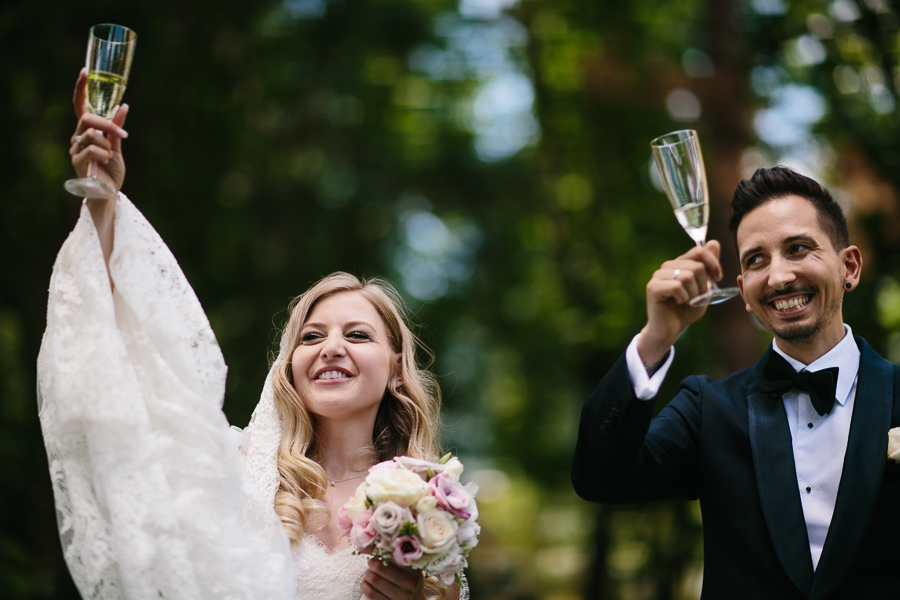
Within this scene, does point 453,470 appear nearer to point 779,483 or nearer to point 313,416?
point 313,416

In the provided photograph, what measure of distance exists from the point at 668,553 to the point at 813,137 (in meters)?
6.00

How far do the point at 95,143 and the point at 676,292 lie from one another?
6.76 feet

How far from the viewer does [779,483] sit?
A: 11.2 ft

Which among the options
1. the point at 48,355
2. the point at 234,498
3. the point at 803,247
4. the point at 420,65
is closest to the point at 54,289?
the point at 48,355

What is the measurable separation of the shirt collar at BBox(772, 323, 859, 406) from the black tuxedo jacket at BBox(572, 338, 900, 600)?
0.14 feet

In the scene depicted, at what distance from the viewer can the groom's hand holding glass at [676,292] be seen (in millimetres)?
3082

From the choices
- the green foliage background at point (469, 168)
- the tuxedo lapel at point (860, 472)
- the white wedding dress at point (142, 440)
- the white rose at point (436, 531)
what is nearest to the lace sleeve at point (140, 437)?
the white wedding dress at point (142, 440)

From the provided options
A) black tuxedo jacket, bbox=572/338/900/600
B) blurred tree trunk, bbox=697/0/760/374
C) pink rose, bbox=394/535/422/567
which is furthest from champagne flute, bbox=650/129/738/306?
blurred tree trunk, bbox=697/0/760/374

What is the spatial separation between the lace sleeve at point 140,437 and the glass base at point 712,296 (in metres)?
1.80

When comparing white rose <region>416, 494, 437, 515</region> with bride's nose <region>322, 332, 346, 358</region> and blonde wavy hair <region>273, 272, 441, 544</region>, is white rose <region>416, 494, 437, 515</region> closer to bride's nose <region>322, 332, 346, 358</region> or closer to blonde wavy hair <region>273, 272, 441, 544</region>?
blonde wavy hair <region>273, 272, 441, 544</region>

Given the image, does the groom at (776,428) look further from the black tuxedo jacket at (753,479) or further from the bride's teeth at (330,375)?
the bride's teeth at (330,375)

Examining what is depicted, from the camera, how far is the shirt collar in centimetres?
354

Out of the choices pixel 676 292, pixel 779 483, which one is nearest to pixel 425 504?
pixel 676 292

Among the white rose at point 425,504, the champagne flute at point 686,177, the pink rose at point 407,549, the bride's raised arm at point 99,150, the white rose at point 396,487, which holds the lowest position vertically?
the pink rose at point 407,549
